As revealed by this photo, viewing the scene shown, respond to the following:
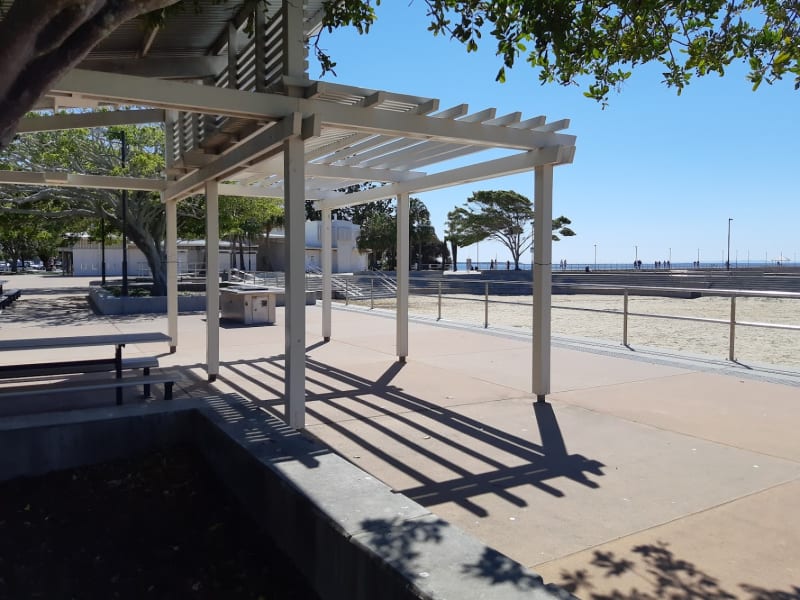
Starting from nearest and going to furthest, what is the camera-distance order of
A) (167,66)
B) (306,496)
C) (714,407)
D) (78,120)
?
(306,496)
(714,407)
(78,120)
(167,66)

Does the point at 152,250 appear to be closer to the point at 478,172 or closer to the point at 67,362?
the point at 67,362

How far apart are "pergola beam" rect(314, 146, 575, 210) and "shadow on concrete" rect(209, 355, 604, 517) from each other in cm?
250

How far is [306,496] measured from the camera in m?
2.89

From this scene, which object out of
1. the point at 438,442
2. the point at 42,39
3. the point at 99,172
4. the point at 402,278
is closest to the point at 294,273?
the point at 438,442

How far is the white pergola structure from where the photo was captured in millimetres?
5164

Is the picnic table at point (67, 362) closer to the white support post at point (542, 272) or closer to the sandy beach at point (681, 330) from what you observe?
the white support post at point (542, 272)

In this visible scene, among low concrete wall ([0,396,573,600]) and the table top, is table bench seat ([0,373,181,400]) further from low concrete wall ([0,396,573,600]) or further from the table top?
low concrete wall ([0,396,573,600])

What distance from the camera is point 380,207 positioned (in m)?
66.9

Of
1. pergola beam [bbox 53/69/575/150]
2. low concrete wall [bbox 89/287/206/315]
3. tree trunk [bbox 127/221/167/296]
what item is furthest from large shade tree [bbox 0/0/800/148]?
tree trunk [bbox 127/221/167/296]

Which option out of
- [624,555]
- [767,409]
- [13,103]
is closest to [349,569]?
[624,555]

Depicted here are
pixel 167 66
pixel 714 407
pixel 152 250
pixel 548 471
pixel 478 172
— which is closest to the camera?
pixel 548 471

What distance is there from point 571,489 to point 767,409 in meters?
3.08

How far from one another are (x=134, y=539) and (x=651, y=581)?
2599 millimetres

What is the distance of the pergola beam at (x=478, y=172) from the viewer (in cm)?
641
